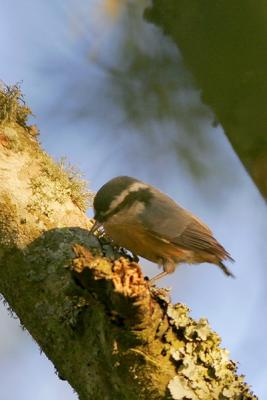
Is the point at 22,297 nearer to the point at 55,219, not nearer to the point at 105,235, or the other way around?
the point at 55,219

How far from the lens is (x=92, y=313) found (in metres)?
1.77

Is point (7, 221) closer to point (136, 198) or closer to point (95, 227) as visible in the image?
point (95, 227)

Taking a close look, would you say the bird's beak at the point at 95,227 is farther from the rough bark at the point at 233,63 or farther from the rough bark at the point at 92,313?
the rough bark at the point at 233,63

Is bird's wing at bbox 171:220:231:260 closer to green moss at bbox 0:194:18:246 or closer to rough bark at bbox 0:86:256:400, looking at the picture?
rough bark at bbox 0:86:256:400

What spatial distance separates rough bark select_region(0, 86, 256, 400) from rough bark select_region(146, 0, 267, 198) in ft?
1.41

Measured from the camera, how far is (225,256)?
9.09ft

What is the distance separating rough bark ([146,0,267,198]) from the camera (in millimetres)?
1230

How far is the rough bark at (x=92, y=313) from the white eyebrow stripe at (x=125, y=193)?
1.31 feet

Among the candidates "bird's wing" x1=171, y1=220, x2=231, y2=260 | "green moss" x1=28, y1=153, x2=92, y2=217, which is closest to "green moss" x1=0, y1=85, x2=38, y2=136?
"green moss" x1=28, y1=153, x2=92, y2=217

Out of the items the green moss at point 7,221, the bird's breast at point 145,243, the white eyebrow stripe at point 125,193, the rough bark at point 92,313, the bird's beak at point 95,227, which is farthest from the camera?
the white eyebrow stripe at point 125,193

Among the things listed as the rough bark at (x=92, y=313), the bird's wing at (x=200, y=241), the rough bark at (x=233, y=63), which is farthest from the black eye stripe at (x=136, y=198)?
the rough bark at (x=233, y=63)

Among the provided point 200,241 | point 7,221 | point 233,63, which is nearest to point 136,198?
point 200,241

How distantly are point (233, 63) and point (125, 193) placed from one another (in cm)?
146

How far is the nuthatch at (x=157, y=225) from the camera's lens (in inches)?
103
